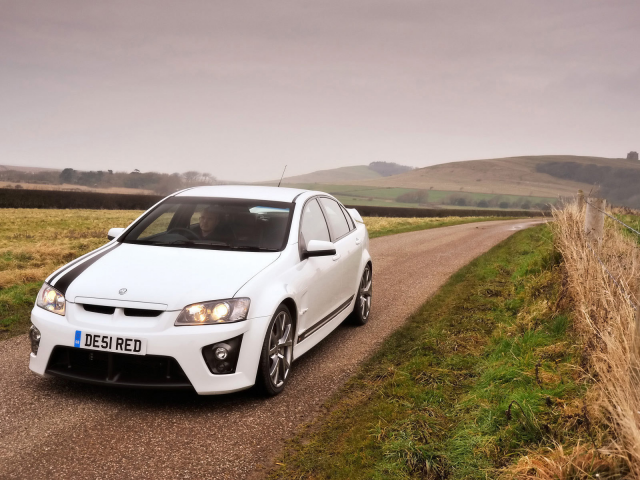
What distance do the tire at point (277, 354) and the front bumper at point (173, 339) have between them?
11cm

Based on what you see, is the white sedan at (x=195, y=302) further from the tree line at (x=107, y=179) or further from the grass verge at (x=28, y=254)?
the tree line at (x=107, y=179)

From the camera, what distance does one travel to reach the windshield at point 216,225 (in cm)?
600

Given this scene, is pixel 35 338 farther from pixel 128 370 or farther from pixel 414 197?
pixel 414 197

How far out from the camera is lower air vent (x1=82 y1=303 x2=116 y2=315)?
484cm

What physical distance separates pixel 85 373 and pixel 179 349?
83 cm

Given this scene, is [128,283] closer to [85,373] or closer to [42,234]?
[85,373]

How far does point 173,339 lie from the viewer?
15.2 ft

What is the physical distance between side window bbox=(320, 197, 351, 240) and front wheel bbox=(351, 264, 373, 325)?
2.38 ft

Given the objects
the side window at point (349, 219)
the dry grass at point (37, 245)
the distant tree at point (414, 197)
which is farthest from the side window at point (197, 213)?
the distant tree at point (414, 197)

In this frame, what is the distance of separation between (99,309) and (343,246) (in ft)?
10.2

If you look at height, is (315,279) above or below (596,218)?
below

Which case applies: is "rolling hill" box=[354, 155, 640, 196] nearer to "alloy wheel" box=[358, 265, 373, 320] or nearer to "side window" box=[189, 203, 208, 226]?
"alloy wheel" box=[358, 265, 373, 320]

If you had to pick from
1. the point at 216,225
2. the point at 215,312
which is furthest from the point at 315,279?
the point at 215,312

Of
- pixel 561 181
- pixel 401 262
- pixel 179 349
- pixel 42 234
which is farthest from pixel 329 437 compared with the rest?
pixel 561 181
